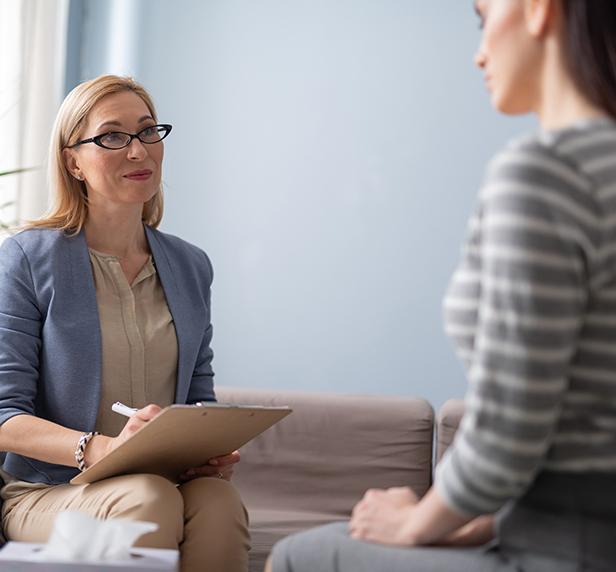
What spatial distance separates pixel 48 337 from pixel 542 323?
3.90 feet

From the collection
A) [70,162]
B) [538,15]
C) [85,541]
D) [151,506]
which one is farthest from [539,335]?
[70,162]

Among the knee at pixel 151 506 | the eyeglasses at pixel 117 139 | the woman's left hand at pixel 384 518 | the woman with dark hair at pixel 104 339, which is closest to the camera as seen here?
the woman's left hand at pixel 384 518

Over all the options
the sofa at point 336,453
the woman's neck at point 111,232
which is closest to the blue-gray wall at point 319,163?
the sofa at point 336,453

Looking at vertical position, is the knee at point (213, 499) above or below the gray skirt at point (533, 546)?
below

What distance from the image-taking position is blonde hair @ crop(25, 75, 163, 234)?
1.63 metres

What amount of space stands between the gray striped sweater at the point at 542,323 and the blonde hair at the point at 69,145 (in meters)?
1.26

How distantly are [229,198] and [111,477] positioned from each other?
1.79m

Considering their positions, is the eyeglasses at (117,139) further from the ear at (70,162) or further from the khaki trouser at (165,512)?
the khaki trouser at (165,512)

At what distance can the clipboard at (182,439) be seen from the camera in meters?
1.10

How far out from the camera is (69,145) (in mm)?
1675

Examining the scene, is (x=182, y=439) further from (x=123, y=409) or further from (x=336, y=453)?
(x=336, y=453)

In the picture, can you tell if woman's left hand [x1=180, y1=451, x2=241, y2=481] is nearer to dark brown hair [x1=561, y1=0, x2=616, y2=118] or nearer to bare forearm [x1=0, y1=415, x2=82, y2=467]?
bare forearm [x1=0, y1=415, x2=82, y2=467]

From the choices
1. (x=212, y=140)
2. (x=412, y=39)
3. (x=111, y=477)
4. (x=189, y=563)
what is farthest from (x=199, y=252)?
(x=412, y=39)

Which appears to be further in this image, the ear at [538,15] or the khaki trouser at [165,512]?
the khaki trouser at [165,512]
